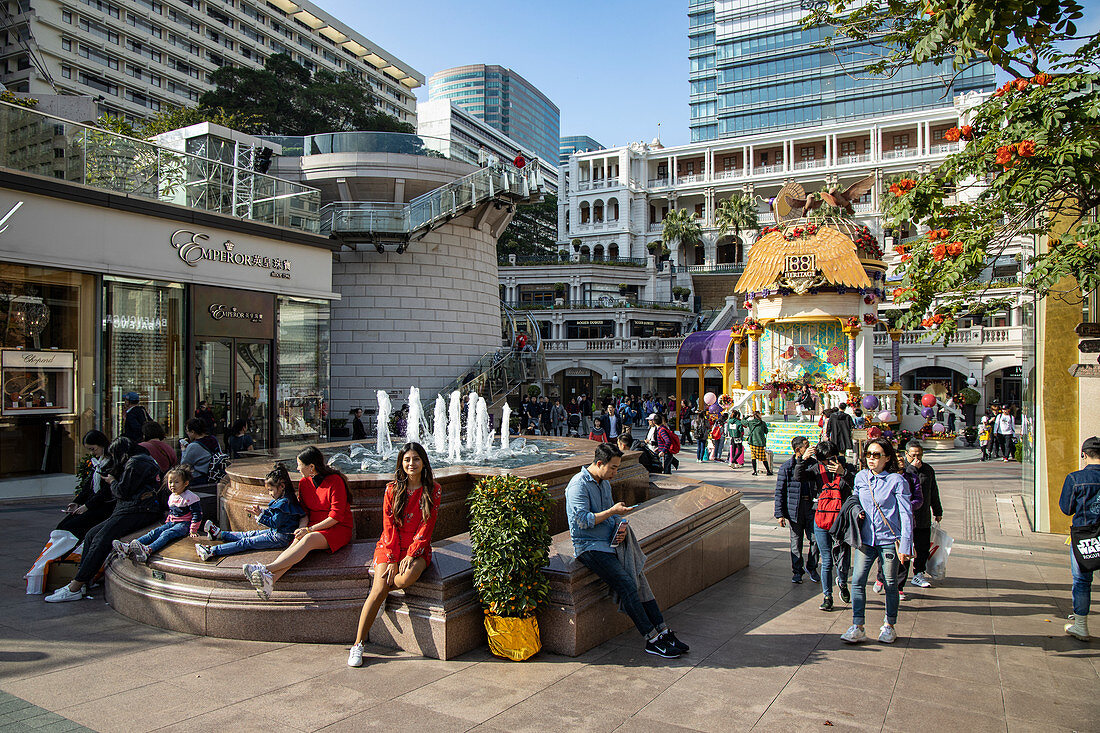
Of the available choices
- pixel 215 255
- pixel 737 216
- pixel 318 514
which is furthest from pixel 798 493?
pixel 737 216

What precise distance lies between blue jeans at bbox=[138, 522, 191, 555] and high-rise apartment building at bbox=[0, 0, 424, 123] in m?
47.5

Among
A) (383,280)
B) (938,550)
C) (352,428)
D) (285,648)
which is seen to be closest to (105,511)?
(285,648)

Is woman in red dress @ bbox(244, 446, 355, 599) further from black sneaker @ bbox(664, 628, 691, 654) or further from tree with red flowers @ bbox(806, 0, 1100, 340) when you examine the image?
tree with red flowers @ bbox(806, 0, 1100, 340)

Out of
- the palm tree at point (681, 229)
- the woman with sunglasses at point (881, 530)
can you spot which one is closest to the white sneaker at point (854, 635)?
the woman with sunglasses at point (881, 530)

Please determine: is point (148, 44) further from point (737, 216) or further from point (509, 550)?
point (509, 550)

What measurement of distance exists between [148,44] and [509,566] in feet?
225

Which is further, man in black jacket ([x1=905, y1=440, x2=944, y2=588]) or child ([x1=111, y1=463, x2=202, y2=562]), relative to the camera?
man in black jacket ([x1=905, y1=440, x2=944, y2=588])

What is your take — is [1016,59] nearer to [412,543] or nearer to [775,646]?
[775,646]

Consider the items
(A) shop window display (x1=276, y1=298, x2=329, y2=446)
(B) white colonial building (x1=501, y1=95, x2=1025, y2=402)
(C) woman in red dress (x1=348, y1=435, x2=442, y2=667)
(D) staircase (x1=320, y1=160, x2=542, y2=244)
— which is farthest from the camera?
(B) white colonial building (x1=501, y1=95, x2=1025, y2=402)

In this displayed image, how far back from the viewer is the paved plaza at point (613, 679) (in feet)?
15.4

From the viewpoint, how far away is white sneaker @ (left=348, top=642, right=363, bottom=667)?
217 inches

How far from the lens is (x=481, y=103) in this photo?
575ft

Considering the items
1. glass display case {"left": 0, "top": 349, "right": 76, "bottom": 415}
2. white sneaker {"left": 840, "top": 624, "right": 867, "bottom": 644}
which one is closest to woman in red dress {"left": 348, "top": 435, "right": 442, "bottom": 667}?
white sneaker {"left": 840, "top": 624, "right": 867, "bottom": 644}

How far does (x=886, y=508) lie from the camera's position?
6254mm
